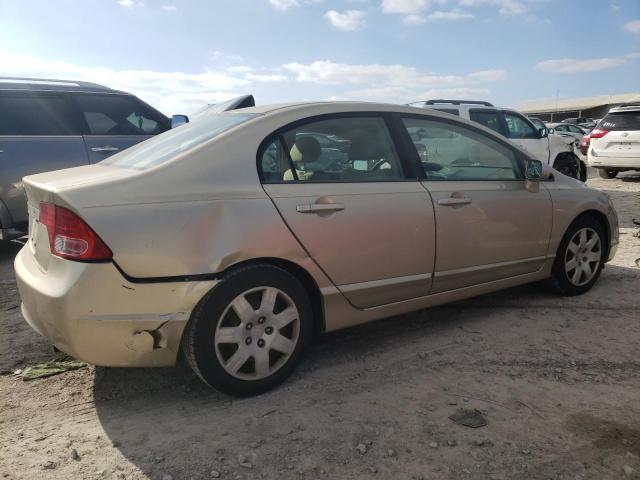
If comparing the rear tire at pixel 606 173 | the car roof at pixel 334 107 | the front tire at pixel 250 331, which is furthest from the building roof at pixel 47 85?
the rear tire at pixel 606 173

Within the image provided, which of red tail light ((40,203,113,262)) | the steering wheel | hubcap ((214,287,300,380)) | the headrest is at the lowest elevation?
hubcap ((214,287,300,380))

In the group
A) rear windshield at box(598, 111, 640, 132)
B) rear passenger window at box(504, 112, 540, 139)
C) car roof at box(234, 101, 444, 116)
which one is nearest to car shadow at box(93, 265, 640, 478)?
car roof at box(234, 101, 444, 116)

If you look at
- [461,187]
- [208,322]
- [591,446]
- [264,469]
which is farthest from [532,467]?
[461,187]

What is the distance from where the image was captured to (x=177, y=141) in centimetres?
305

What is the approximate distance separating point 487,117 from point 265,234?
769 centimetres

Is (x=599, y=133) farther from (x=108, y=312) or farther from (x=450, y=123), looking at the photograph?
(x=108, y=312)

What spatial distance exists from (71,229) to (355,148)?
1666 millimetres

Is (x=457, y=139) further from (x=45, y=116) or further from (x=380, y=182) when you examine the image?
(x=45, y=116)

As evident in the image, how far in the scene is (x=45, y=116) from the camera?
594cm

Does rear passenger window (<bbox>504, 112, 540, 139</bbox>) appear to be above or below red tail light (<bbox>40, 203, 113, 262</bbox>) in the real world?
above

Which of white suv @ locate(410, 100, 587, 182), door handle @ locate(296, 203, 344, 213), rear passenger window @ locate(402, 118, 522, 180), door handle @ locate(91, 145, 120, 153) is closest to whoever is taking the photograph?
door handle @ locate(296, 203, 344, 213)

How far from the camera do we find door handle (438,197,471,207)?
3.34 meters

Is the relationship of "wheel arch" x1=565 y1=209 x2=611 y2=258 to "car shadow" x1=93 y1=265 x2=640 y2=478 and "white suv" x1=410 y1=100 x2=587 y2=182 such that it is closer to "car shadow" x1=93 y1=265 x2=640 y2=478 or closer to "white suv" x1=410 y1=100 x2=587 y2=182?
"car shadow" x1=93 y1=265 x2=640 y2=478

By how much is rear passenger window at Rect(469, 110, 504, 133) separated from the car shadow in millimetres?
5563
